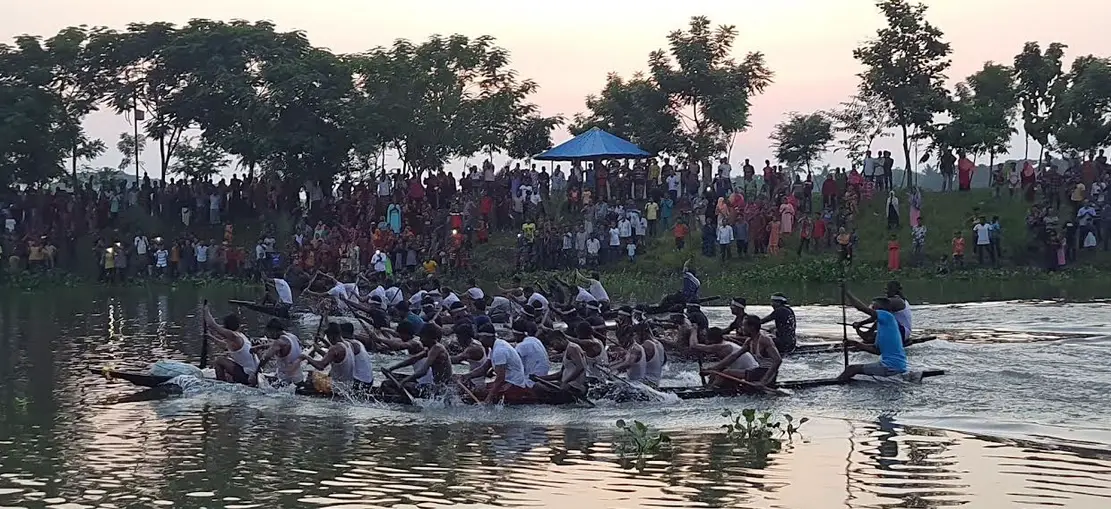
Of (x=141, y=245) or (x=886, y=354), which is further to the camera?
(x=141, y=245)

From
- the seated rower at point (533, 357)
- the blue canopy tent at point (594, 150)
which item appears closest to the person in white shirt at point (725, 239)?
the blue canopy tent at point (594, 150)

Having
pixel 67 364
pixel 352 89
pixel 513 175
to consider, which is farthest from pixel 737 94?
pixel 67 364

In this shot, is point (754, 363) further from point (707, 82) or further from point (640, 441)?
point (707, 82)

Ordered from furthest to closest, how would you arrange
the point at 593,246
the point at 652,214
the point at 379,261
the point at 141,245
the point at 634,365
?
1. the point at 141,245
2. the point at 652,214
3. the point at 593,246
4. the point at 379,261
5. the point at 634,365

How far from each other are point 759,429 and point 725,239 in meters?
23.0

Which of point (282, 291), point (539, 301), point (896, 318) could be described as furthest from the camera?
point (282, 291)

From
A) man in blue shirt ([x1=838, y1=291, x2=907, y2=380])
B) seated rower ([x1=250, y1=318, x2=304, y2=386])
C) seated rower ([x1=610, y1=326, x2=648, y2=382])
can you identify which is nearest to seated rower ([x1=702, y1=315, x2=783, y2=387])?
seated rower ([x1=610, y1=326, x2=648, y2=382])

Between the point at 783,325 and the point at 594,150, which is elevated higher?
the point at 594,150

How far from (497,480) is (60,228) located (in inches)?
1453

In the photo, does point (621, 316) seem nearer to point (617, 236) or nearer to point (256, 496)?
point (256, 496)

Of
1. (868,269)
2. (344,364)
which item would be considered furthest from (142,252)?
(344,364)

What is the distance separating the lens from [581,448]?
14.4 m

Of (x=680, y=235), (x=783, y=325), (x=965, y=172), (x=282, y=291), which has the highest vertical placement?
(x=965, y=172)

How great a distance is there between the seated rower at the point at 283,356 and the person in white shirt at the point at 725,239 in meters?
20.5
